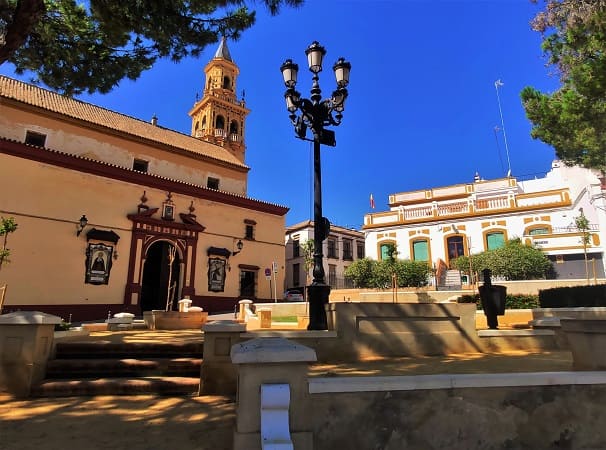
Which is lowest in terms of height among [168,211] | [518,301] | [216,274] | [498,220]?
[518,301]

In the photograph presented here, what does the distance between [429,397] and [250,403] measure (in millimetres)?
1508

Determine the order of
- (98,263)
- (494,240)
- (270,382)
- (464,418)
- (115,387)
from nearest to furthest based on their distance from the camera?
(270,382) < (464,418) < (115,387) < (98,263) < (494,240)

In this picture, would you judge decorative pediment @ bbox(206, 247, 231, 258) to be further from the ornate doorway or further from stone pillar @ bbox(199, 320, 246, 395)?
stone pillar @ bbox(199, 320, 246, 395)

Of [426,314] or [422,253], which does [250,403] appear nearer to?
[426,314]

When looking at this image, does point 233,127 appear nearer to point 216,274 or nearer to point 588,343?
point 216,274

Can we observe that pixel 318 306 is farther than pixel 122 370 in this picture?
Yes

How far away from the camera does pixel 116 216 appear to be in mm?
18938

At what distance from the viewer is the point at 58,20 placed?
8.12 m

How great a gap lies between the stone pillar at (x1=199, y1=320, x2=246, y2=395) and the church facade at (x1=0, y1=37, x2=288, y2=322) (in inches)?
383

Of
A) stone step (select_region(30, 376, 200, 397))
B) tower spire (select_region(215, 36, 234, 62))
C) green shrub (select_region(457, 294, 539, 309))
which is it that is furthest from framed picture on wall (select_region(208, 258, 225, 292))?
tower spire (select_region(215, 36, 234, 62))

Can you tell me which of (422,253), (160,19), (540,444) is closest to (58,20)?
(160,19)

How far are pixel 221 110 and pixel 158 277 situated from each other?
2189cm

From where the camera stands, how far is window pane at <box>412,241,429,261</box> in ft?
89.8

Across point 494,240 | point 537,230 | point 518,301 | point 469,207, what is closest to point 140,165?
point 518,301
